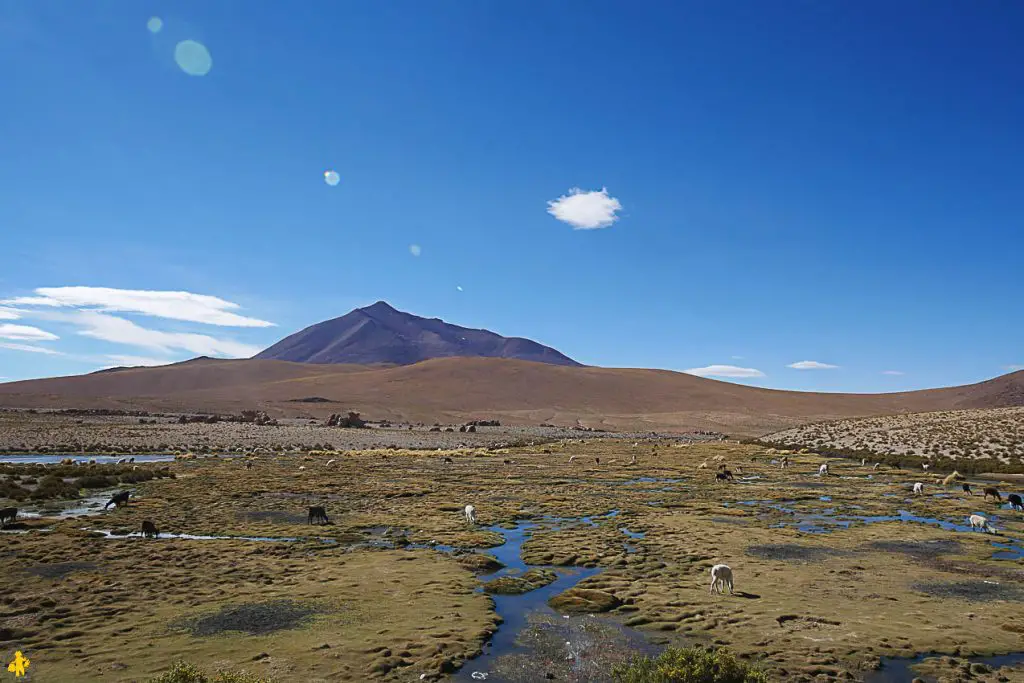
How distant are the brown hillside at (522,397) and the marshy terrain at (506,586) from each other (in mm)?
94845

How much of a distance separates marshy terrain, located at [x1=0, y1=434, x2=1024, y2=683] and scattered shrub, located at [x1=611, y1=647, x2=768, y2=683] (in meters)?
2.95

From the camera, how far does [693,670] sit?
8297 mm

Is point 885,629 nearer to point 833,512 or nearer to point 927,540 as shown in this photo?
point 927,540

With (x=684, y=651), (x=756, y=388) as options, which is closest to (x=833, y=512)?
(x=684, y=651)

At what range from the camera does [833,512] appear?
30.0 meters

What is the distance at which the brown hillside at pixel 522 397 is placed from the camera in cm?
13150

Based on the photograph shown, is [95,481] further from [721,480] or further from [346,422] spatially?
[346,422]

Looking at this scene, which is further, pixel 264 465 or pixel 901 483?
pixel 264 465

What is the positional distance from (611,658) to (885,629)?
6.54 m

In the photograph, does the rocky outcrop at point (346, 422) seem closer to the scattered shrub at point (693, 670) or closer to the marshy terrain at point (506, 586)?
the marshy terrain at point (506, 586)

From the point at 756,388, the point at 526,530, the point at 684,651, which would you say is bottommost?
the point at 526,530

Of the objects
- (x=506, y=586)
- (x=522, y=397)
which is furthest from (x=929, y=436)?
(x=522, y=397)

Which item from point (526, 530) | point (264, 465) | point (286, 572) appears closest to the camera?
point (286, 572)

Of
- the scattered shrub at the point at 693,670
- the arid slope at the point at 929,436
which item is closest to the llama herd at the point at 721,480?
the scattered shrub at the point at 693,670
